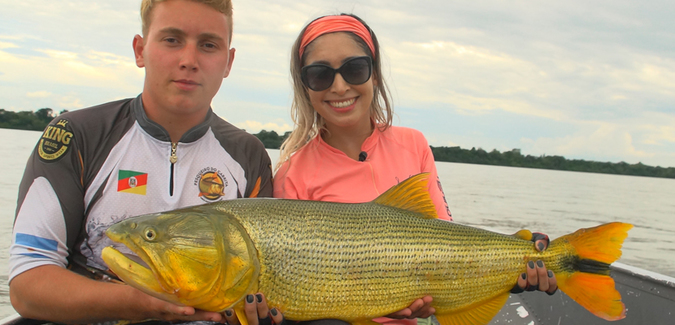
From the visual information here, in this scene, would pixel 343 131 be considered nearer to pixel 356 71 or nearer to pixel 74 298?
pixel 356 71

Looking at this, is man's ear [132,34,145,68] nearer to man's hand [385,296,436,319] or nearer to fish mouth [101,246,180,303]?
fish mouth [101,246,180,303]

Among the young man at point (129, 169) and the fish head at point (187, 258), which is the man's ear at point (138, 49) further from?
the fish head at point (187, 258)

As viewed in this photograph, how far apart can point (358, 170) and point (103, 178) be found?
6.76 feet

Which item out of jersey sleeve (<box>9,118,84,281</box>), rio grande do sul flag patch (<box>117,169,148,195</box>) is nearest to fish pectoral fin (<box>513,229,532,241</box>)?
rio grande do sul flag patch (<box>117,169,148,195</box>)

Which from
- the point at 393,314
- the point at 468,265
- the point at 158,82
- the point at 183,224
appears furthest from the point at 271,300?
the point at 158,82

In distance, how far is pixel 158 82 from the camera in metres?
3.38

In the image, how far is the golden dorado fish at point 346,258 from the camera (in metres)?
2.47

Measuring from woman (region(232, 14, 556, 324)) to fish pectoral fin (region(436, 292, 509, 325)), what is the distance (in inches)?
37.9

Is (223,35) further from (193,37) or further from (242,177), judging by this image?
(242,177)

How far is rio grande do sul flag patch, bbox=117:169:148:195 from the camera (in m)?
3.30

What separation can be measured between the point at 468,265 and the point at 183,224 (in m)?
1.83

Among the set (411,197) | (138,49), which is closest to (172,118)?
(138,49)

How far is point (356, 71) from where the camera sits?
161 inches

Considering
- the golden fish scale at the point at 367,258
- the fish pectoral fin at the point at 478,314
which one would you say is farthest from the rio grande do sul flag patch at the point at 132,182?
the fish pectoral fin at the point at 478,314
